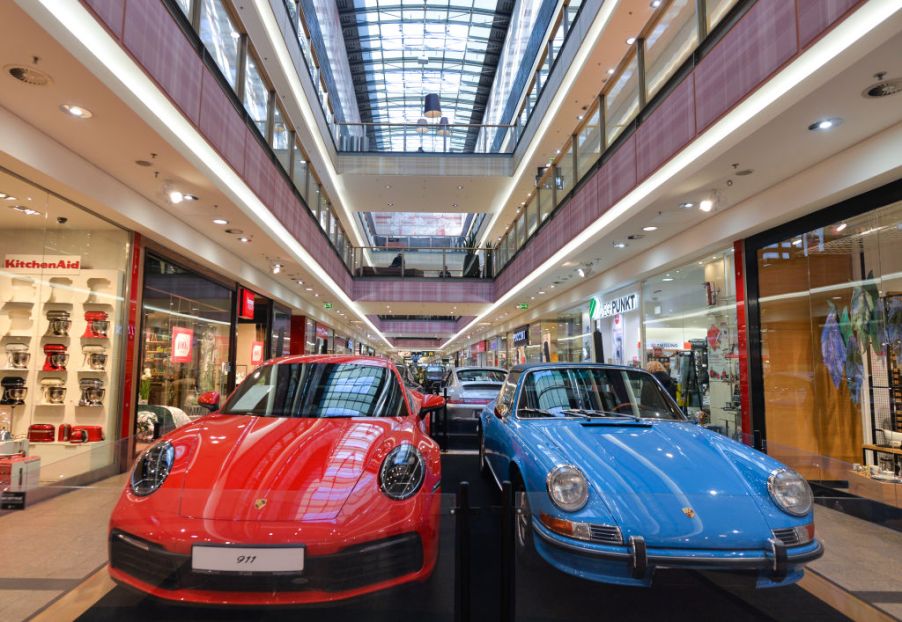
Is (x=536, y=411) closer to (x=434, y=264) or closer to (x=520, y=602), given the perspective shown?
(x=520, y=602)

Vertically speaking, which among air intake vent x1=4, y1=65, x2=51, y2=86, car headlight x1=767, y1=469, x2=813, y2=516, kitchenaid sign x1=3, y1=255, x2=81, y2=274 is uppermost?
air intake vent x1=4, y1=65, x2=51, y2=86

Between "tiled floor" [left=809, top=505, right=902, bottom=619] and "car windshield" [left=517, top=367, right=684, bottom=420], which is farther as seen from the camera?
"car windshield" [left=517, top=367, right=684, bottom=420]

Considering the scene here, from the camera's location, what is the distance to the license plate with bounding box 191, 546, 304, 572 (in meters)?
2.11

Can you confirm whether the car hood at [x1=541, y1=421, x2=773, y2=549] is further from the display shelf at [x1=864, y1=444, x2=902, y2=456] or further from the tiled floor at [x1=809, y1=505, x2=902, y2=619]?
the display shelf at [x1=864, y1=444, x2=902, y2=456]

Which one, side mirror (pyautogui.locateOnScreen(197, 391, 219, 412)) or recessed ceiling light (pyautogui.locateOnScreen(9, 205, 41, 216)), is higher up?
recessed ceiling light (pyautogui.locateOnScreen(9, 205, 41, 216))

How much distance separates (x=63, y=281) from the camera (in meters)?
6.60

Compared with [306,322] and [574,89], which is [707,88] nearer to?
[574,89]

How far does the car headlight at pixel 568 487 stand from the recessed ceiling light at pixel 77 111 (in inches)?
199

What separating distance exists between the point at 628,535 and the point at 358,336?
33.8 metres

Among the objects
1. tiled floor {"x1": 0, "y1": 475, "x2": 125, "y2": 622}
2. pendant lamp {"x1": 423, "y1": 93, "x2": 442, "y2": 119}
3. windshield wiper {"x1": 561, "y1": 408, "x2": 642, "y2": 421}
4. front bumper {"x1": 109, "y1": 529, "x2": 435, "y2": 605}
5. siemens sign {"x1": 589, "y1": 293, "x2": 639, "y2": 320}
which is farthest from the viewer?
pendant lamp {"x1": 423, "y1": 93, "x2": 442, "y2": 119}

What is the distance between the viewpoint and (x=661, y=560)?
2.33m

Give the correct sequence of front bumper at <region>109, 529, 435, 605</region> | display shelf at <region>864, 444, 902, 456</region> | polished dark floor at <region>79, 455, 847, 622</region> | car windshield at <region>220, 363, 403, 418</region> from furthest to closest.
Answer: display shelf at <region>864, 444, 902, 456</region>, car windshield at <region>220, 363, 403, 418</region>, polished dark floor at <region>79, 455, 847, 622</region>, front bumper at <region>109, 529, 435, 605</region>

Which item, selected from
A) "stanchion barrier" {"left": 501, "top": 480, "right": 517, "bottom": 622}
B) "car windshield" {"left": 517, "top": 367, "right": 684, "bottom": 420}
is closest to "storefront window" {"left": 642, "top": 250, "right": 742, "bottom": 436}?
"car windshield" {"left": 517, "top": 367, "right": 684, "bottom": 420}

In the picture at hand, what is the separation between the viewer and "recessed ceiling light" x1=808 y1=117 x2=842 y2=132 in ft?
15.1
